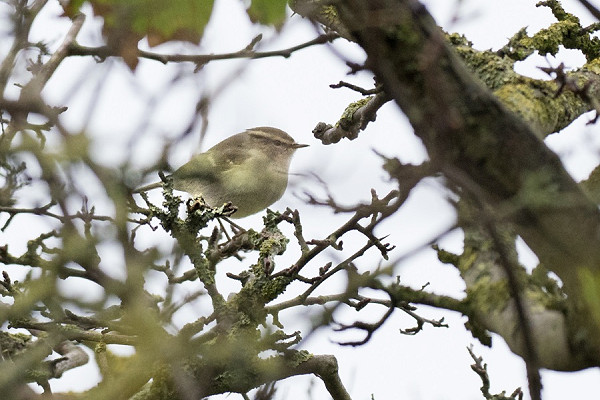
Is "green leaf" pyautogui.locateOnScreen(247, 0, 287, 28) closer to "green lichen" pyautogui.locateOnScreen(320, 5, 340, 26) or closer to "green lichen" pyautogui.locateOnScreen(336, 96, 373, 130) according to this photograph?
"green lichen" pyautogui.locateOnScreen(320, 5, 340, 26)

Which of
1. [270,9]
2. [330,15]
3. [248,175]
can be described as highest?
[248,175]

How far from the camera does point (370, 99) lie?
4637 millimetres

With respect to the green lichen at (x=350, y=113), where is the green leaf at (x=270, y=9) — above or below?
below

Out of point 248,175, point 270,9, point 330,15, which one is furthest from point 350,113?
point 270,9

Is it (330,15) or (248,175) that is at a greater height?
(248,175)

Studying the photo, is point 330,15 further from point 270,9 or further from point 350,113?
point 270,9

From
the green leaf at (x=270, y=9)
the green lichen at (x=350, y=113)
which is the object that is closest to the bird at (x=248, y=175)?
the green lichen at (x=350, y=113)

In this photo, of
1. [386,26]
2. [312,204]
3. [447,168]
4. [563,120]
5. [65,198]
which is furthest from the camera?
[563,120]

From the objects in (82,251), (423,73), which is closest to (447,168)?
(423,73)

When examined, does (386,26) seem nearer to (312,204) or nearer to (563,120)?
(312,204)

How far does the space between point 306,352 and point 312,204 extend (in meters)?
2.24

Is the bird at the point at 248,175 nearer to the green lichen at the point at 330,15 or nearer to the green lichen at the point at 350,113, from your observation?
the green lichen at the point at 350,113

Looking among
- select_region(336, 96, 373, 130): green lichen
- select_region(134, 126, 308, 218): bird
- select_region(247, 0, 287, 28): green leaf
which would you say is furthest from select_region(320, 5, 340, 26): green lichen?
select_region(134, 126, 308, 218): bird

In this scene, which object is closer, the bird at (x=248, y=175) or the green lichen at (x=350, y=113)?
the green lichen at (x=350, y=113)
